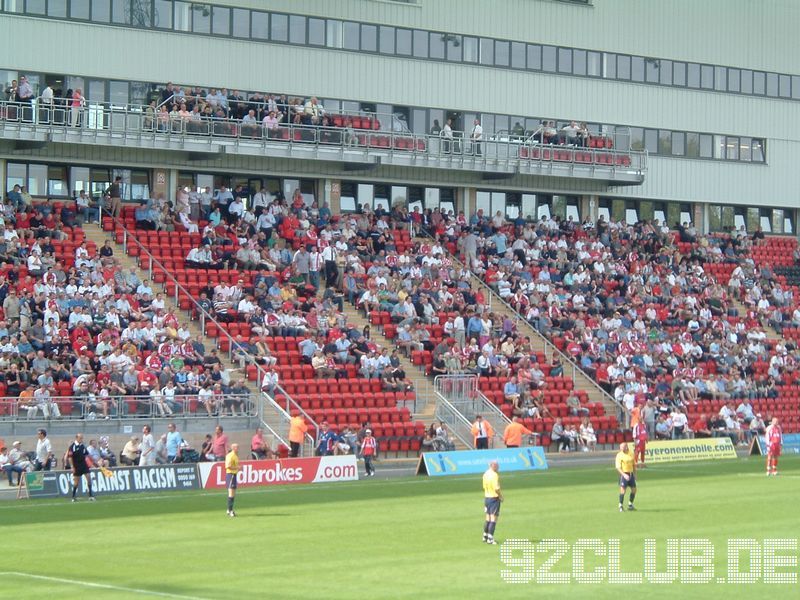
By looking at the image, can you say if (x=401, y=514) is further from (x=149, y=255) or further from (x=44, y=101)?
(x=44, y=101)

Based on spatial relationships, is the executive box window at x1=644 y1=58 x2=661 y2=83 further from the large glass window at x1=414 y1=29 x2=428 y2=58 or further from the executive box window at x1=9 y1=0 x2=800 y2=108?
the large glass window at x1=414 y1=29 x2=428 y2=58

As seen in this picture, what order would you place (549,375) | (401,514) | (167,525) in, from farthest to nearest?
(549,375) < (401,514) < (167,525)

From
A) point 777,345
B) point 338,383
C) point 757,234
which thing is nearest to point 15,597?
point 338,383

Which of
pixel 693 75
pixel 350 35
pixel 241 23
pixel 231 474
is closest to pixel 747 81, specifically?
pixel 693 75

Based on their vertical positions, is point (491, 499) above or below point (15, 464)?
above

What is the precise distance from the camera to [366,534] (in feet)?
93.2

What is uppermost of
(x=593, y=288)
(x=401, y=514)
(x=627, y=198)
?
(x=627, y=198)

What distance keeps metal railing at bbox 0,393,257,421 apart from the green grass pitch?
3.62 meters

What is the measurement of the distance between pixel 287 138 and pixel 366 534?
25444 millimetres

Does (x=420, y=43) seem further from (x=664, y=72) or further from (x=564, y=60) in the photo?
(x=664, y=72)

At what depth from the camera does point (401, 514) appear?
104ft

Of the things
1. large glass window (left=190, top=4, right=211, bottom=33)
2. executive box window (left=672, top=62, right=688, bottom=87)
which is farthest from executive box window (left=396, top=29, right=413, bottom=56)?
executive box window (left=672, top=62, right=688, bottom=87)

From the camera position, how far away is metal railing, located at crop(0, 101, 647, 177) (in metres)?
47.0

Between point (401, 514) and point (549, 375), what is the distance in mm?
19257
